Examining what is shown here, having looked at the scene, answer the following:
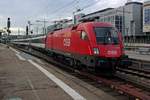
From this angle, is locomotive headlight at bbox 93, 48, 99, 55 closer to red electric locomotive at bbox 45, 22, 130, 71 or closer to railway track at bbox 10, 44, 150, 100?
red electric locomotive at bbox 45, 22, 130, 71

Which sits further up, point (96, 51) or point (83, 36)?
point (83, 36)

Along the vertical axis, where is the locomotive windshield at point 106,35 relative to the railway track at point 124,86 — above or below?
above

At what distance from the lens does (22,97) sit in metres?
10.7

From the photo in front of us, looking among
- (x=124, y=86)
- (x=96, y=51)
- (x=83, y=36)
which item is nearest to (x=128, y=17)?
(x=83, y=36)

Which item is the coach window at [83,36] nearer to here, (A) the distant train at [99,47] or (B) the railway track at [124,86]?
(A) the distant train at [99,47]

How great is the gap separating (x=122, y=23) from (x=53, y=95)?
87.8 m

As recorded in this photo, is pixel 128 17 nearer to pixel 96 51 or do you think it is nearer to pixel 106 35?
pixel 106 35

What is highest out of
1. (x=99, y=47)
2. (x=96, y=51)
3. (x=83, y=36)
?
(x=83, y=36)

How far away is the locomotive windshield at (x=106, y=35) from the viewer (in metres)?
16.4

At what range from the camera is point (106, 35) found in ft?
54.5

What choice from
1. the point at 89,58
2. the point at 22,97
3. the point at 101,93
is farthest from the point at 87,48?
the point at 22,97

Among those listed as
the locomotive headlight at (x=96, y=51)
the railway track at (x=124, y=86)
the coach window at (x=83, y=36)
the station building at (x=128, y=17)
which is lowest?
the railway track at (x=124, y=86)

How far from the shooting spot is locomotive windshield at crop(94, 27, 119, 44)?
645 inches

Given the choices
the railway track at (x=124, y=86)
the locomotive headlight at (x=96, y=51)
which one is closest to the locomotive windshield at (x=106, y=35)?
the locomotive headlight at (x=96, y=51)
